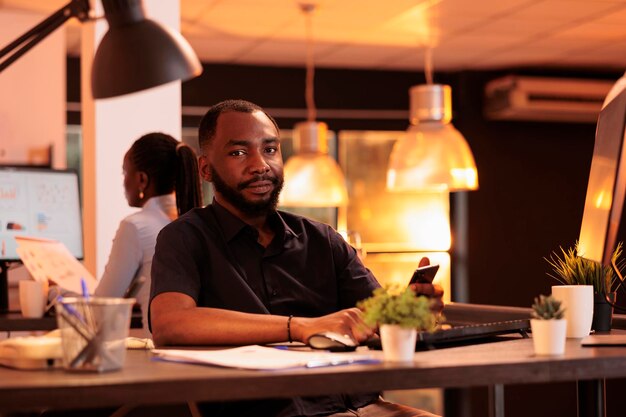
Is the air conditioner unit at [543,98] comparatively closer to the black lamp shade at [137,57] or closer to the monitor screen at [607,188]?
the monitor screen at [607,188]

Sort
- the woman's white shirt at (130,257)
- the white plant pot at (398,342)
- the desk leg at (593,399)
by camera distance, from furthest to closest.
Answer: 1. the woman's white shirt at (130,257)
2. the desk leg at (593,399)
3. the white plant pot at (398,342)

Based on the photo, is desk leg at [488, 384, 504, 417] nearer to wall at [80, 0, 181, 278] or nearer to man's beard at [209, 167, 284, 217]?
man's beard at [209, 167, 284, 217]

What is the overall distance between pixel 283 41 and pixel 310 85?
996mm

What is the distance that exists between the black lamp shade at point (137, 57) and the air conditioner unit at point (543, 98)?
631cm

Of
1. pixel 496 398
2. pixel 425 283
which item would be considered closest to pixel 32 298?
pixel 425 283

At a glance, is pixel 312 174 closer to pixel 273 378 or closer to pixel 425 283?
pixel 425 283

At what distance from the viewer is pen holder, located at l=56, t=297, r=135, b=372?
1.63 meters

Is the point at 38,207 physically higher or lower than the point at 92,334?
higher

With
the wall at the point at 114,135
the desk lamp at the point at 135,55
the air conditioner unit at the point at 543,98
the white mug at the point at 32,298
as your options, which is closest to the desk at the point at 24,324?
the white mug at the point at 32,298

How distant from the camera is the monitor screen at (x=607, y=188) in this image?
6.58 feet

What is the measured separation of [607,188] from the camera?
2.05m

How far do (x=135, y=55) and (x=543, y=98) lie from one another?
21.7 feet

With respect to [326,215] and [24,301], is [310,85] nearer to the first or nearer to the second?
[326,215]

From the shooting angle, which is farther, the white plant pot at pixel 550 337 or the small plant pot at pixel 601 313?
the small plant pot at pixel 601 313
